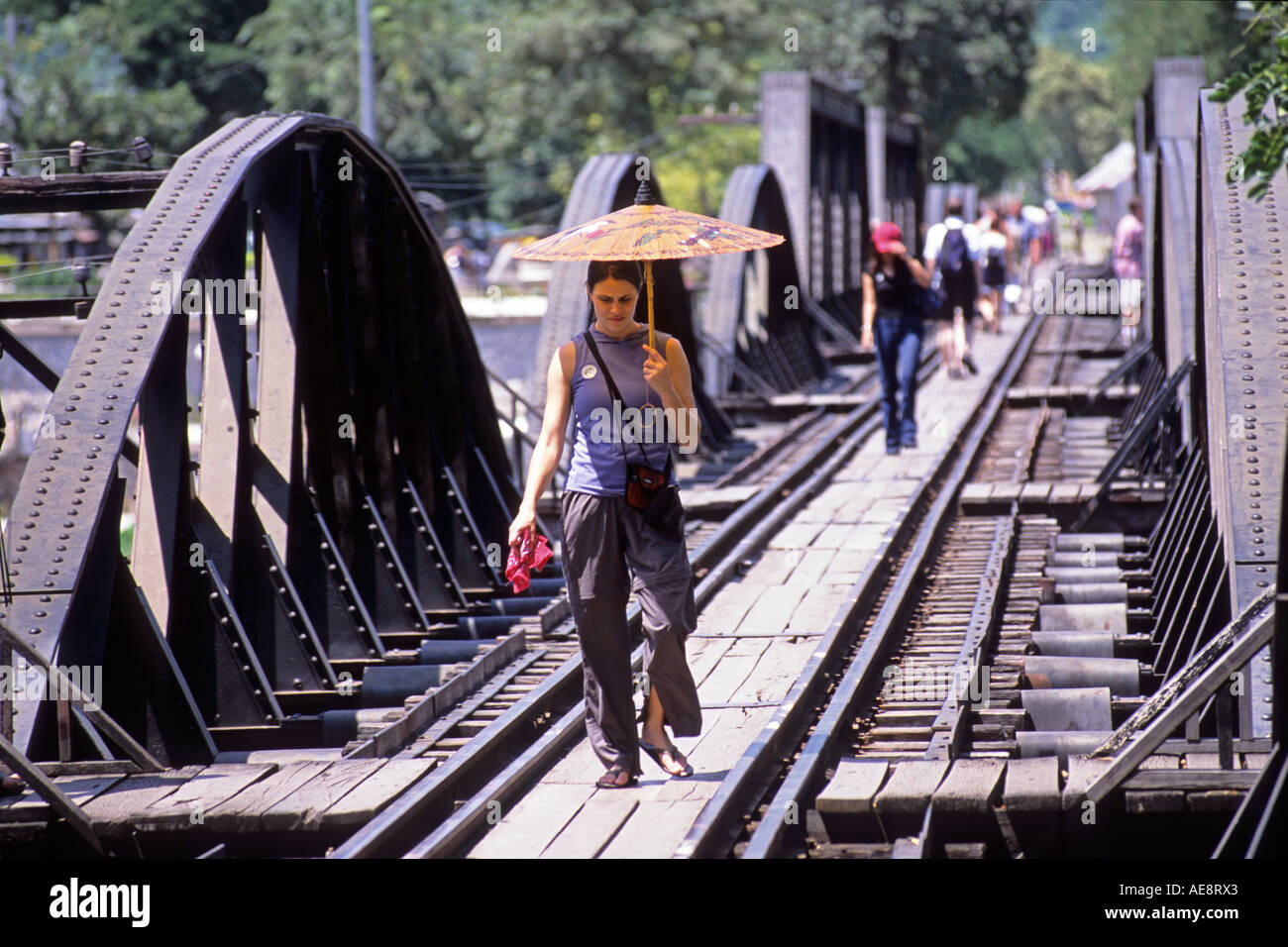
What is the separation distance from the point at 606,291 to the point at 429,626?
3961 mm

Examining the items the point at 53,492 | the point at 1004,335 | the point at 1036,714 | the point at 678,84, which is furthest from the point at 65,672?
the point at 678,84

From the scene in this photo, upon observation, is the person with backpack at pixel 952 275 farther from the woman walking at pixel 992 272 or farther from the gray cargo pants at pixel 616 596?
the gray cargo pants at pixel 616 596

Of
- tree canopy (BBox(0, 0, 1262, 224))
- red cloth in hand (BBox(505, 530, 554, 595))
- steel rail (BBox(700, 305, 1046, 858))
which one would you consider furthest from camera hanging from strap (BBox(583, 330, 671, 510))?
tree canopy (BBox(0, 0, 1262, 224))

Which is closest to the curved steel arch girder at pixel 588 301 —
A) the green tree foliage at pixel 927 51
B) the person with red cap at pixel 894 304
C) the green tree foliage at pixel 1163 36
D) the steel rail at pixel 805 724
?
the person with red cap at pixel 894 304

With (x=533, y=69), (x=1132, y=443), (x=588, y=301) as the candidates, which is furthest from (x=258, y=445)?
(x=533, y=69)

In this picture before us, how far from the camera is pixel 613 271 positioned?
5980 millimetres

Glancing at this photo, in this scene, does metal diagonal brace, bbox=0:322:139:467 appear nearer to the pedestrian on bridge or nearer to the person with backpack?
the person with backpack

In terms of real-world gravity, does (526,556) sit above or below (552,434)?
below

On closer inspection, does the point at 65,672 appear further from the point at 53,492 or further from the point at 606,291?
the point at 606,291

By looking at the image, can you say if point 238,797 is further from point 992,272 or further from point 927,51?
point 927,51

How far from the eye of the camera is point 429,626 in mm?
9523

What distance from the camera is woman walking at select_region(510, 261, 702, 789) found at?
596cm

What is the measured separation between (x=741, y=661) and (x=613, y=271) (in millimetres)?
2874

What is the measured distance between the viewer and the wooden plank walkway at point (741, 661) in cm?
577
